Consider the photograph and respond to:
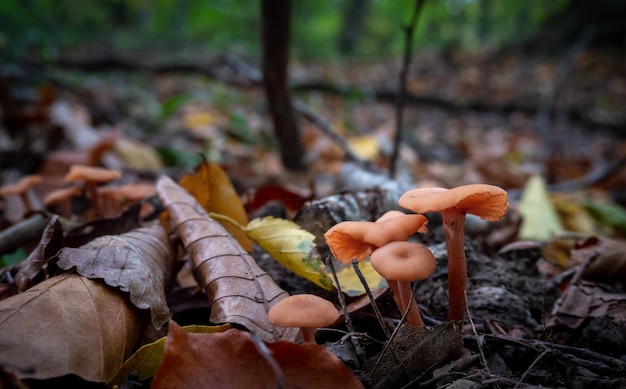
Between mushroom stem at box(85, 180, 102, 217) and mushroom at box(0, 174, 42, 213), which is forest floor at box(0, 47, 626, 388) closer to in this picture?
mushroom at box(0, 174, 42, 213)

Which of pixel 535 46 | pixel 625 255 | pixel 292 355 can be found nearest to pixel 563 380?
pixel 292 355

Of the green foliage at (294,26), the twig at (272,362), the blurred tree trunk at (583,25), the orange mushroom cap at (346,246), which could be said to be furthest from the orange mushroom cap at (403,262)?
the blurred tree trunk at (583,25)

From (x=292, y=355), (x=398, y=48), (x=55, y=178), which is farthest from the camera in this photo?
(x=398, y=48)

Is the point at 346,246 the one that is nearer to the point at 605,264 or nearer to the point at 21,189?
the point at 605,264

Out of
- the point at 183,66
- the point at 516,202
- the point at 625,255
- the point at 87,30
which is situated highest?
the point at 87,30

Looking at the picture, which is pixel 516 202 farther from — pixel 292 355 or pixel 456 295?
pixel 292 355

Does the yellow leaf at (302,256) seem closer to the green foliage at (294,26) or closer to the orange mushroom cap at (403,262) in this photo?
the orange mushroom cap at (403,262)

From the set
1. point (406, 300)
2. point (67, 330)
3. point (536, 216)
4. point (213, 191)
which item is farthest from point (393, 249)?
point (536, 216)
